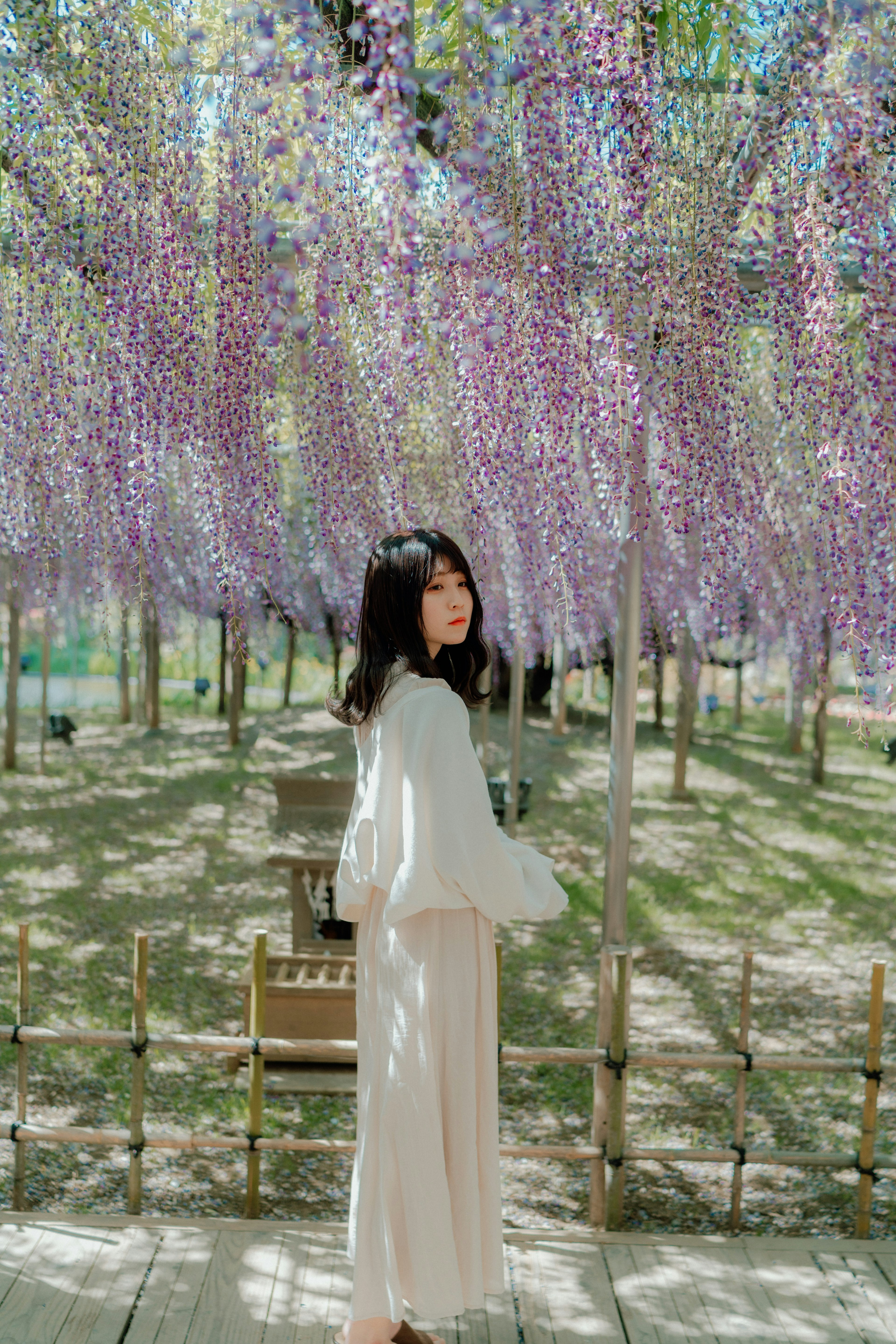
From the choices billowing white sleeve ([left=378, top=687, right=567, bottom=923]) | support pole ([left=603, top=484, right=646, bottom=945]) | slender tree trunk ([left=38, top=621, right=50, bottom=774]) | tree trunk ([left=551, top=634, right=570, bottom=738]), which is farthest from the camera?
tree trunk ([left=551, top=634, right=570, bottom=738])

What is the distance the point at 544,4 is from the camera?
2.19 meters

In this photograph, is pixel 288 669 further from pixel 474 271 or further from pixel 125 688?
pixel 474 271

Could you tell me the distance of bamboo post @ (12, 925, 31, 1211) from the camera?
95.7 inches

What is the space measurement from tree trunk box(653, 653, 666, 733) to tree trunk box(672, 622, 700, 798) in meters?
0.18

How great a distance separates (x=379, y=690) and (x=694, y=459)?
1.13 metres

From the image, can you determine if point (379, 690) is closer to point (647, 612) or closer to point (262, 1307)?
point (262, 1307)

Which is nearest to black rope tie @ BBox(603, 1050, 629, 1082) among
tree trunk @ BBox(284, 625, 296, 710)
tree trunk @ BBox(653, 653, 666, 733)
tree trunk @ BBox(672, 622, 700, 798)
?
tree trunk @ BBox(653, 653, 666, 733)

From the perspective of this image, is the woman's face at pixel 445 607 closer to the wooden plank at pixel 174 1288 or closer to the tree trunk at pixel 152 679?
the wooden plank at pixel 174 1288

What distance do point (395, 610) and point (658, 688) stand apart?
898 centimetres

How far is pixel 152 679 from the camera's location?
40.0 ft

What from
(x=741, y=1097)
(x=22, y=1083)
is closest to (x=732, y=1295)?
(x=741, y=1097)

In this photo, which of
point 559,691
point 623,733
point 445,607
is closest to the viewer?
point 445,607

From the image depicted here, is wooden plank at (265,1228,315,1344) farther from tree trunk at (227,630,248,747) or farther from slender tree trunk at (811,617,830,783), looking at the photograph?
tree trunk at (227,630,248,747)

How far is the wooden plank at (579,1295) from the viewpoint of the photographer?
2068mm
